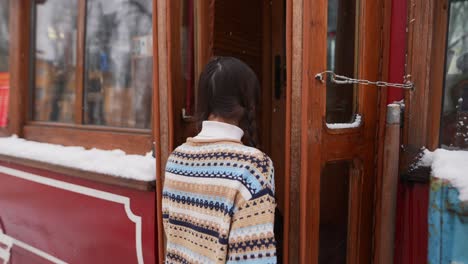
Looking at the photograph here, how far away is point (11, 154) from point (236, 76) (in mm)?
2382

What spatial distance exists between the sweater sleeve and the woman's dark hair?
0.24 m

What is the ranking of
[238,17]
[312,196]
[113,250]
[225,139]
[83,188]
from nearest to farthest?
[225,139], [312,196], [238,17], [113,250], [83,188]

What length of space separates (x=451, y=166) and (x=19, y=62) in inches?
123

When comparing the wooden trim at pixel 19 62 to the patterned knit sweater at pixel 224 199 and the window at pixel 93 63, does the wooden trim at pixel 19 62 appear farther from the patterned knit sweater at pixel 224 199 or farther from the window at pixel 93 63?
the patterned knit sweater at pixel 224 199

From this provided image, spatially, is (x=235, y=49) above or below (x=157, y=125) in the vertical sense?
above

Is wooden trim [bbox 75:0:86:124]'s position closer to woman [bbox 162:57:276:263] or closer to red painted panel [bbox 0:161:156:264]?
red painted panel [bbox 0:161:156:264]

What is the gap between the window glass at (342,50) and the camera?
1670mm

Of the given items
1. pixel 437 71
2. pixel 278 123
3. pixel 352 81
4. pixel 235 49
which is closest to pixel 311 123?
pixel 352 81

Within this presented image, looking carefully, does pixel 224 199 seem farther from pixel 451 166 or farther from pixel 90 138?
pixel 90 138

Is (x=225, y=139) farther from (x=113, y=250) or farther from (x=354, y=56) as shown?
(x=113, y=250)

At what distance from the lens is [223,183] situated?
1.12 meters

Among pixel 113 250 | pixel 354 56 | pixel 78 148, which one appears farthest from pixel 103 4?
pixel 354 56

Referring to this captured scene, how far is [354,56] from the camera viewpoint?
5.67 feet

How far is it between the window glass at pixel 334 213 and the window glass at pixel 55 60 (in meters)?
2.13
